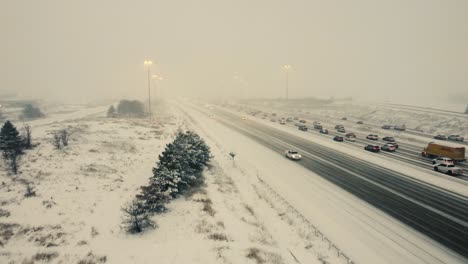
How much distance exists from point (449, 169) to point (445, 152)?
26.7ft

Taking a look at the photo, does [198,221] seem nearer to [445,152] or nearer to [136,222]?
[136,222]

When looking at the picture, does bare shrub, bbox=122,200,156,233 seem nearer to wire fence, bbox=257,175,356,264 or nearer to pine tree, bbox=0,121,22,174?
wire fence, bbox=257,175,356,264

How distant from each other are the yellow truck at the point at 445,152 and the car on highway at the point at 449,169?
6623mm

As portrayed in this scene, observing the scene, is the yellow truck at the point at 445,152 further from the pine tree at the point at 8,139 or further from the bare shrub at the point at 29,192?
the pine tree at the point at 8,139

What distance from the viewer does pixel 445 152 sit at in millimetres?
41594

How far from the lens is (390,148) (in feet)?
157

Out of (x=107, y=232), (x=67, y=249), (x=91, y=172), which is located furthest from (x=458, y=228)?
(x=91, y=172)

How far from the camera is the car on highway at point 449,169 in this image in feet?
113

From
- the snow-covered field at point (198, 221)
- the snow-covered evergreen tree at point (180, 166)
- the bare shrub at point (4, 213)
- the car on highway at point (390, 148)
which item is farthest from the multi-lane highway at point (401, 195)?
the bare shrub at point (4, 213)

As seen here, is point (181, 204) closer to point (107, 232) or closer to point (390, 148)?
point (107, 232)

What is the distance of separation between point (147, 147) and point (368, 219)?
33.7 metres

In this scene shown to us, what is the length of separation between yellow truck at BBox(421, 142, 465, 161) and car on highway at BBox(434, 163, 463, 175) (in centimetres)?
662

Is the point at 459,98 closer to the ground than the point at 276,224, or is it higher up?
higher up

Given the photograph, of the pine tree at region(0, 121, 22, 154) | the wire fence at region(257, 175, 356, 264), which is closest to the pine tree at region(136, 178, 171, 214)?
the wire fence at region(257, 175, 356, 264)
